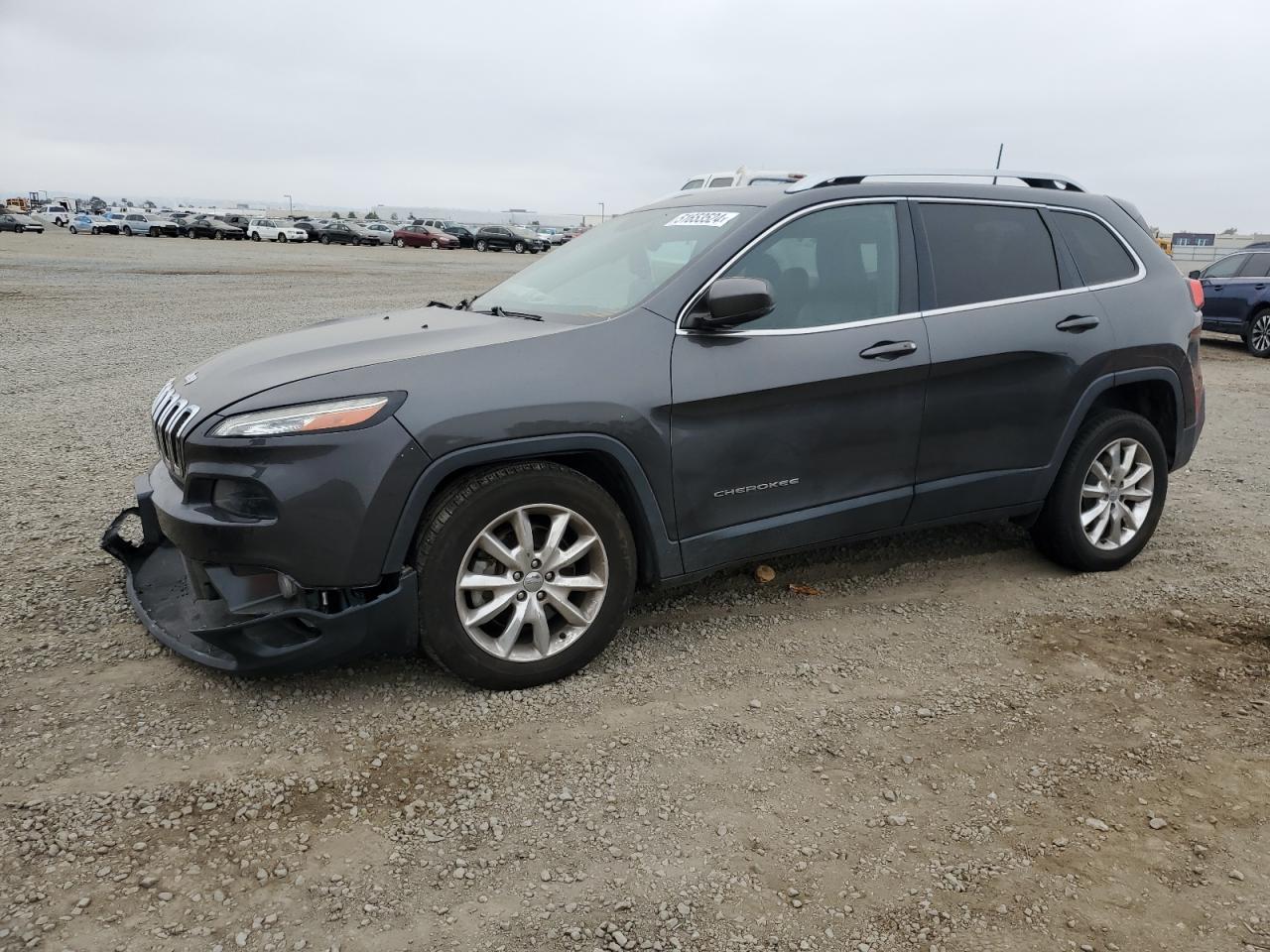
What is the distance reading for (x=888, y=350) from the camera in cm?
384

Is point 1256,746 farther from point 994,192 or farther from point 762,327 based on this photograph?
point 994,192

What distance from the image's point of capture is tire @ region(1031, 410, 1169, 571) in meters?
4.49

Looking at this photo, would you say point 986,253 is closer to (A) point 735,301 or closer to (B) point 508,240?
(A) point 735,301

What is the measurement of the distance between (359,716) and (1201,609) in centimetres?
376

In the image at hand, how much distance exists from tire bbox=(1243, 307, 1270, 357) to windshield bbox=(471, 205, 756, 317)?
1359 cm

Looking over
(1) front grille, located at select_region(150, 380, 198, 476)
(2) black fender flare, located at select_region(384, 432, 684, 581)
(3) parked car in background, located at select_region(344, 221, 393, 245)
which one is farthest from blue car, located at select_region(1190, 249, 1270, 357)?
(3) parked car in background, located at select_region(344, 221, 393, 245)

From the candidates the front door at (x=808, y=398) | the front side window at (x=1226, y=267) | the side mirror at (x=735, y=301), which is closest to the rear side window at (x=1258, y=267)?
the front side window at (x=1226, y=267)

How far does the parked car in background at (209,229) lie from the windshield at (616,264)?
55.0m

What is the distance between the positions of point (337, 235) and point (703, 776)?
55.6 m

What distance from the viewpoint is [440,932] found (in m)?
2.30

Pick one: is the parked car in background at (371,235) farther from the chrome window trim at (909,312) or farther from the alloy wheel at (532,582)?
the alloy wheel at (532,582)

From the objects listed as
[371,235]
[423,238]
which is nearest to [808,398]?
[423,238]

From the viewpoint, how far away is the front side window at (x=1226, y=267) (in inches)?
589

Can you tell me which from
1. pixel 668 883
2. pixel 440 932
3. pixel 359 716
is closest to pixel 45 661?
pixel 359 716
